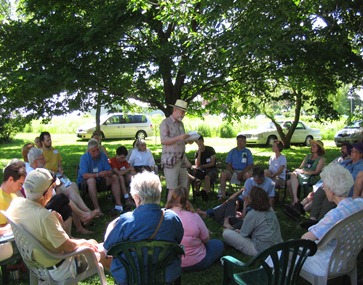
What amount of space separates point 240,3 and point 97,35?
10.8ft

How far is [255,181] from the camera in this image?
212 inches

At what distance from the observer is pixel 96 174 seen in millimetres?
5895

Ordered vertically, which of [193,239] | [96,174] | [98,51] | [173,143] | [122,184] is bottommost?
[193,239]

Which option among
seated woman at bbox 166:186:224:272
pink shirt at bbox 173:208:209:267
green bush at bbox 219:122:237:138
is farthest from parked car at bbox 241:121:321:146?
pink shirt at bbox 173:208:209:267

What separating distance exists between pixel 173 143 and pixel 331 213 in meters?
2.90

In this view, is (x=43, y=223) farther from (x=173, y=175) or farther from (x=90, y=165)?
(x=90, y=165)

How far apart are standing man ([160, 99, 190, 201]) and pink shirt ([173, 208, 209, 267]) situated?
1.80m

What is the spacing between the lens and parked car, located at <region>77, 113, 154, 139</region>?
22641mm

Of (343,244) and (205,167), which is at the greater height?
(205,167)

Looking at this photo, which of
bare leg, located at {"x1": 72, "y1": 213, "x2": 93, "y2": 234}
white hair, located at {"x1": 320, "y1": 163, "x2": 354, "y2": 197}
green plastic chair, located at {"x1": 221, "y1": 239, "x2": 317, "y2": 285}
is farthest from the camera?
bare leg, located at {"x1": 72, "y1": 213, "x2": 93, "y2": 234}

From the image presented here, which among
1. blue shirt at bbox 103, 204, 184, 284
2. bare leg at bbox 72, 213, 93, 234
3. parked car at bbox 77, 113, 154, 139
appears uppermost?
parked car at bbox 77, 113, 154, 139

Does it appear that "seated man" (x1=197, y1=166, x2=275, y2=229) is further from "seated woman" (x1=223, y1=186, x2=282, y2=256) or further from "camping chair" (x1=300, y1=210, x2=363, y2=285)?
"camping chair" (x1=300, y1=210, x2=363, y2=285)

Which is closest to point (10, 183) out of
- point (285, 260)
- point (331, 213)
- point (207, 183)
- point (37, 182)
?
point (37, 182)

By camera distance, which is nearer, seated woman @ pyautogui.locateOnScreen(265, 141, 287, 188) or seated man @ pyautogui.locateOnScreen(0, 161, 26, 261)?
seated man @ pyautogui.locateOnScreen(0, 161, 26, 261)
